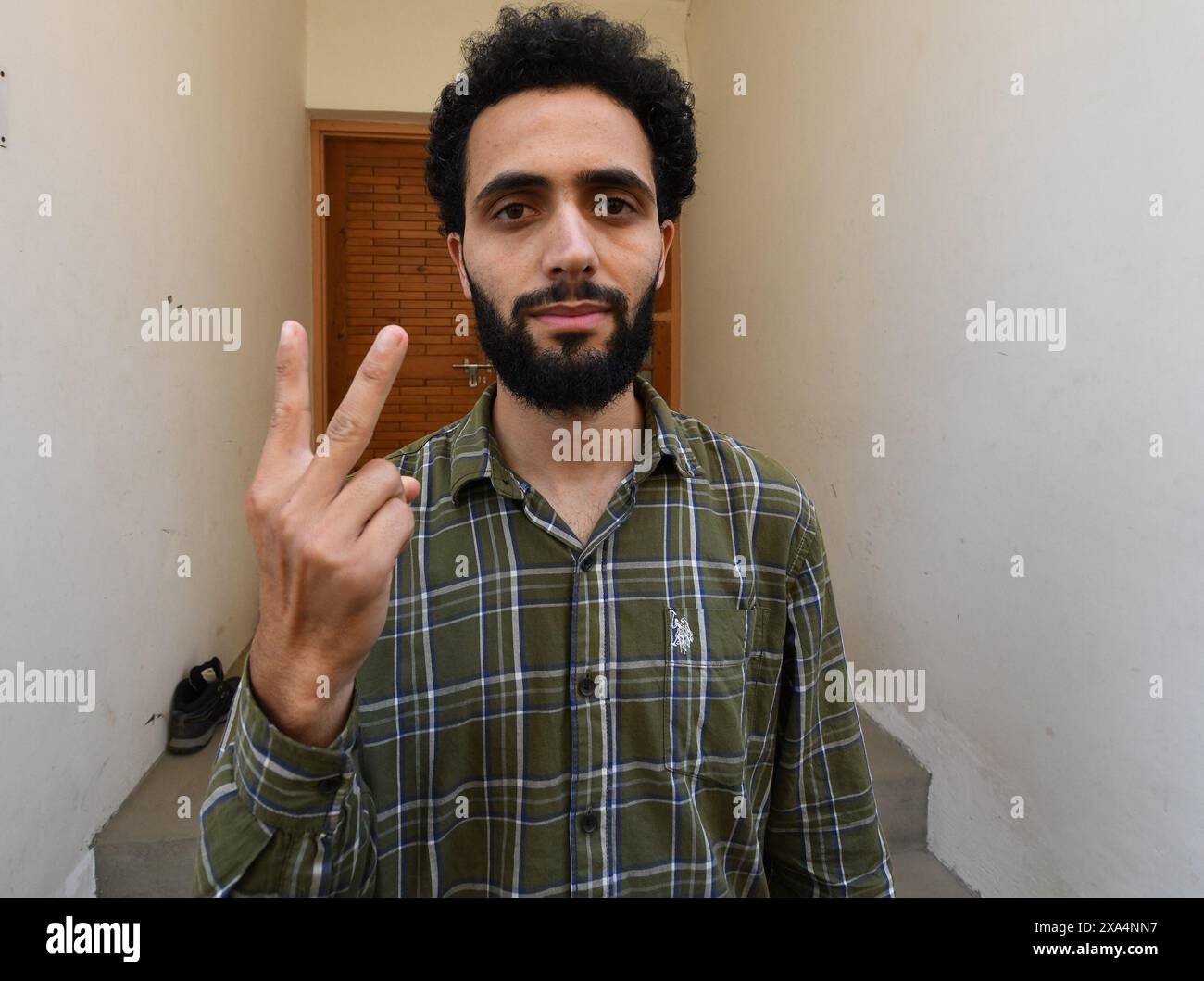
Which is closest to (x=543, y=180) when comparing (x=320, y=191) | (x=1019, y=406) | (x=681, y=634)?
(x=681, y=634)

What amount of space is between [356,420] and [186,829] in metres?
1.50

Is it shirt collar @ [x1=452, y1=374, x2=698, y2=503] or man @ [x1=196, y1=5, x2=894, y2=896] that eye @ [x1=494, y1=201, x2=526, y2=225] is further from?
shirt collar @ [x1=452, y1=374, x2=698, y2=503]

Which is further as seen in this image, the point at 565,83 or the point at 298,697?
the point at 565,83

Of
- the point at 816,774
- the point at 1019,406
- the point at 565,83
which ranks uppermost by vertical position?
the point at 565,83

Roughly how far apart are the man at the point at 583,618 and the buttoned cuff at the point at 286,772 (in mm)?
48

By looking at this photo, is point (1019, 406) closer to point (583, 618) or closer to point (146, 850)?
point (583, 618)

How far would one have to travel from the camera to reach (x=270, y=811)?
62 centimetres

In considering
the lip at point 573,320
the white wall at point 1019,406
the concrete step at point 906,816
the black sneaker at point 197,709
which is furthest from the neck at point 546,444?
the black sneaker at point 197,709

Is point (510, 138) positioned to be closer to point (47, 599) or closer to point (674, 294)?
point (47, 599)

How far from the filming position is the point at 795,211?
8.46 ft

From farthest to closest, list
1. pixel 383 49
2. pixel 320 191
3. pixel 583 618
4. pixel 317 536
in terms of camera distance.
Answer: pixel 320 191
pixel 383 49
pixel 583 618
pixel 317 536

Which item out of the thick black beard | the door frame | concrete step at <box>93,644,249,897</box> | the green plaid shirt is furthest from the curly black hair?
the door frame

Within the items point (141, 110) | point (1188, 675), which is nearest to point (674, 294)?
point (141, 110)
